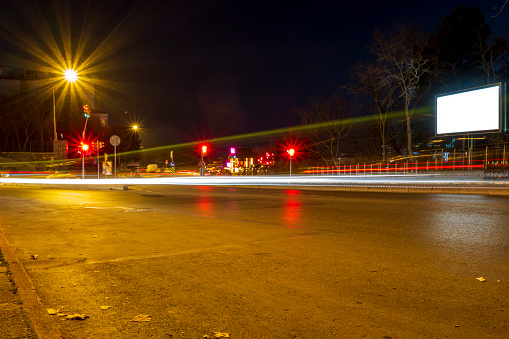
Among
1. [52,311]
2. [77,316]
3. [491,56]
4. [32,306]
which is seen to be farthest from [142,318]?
[491,56]

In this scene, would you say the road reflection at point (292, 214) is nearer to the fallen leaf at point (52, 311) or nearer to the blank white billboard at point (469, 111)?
the fallen leaf at point (52, 311)

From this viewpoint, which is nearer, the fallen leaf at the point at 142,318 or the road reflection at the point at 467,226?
the fallen leaf at the point at 142,318

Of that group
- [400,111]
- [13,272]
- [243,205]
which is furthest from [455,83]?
[13,272]

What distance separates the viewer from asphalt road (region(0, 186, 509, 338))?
3916 millimetres

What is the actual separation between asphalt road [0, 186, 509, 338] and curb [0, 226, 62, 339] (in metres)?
0.12

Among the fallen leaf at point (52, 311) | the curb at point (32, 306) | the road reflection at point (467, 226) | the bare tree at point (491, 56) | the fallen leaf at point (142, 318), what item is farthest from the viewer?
the bare tree at point (491, 56)

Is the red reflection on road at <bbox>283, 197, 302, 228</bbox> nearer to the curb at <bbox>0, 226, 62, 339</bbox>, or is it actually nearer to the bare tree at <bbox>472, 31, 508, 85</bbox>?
the curb at <bbox>0, 226, 62, 339</bbox>

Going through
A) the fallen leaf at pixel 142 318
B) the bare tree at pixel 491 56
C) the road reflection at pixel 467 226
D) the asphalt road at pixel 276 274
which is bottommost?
the fallen leaf at pixel 142 318

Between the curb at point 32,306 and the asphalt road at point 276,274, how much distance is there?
121 mm

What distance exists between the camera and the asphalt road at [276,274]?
154 inches

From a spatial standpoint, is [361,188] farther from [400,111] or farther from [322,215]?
[400,111]

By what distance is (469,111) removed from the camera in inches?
990

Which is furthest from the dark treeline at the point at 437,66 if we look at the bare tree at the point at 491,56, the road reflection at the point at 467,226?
the road reflection at the point at 467,226

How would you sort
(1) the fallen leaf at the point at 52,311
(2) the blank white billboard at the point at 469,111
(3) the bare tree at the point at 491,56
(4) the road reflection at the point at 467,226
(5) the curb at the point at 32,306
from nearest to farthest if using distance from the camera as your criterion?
(5) the curb at the point at 32,306 < (1) the fallen leaf at the point at 52,311 < (4) the road reflection at the point at 467,226 < (2) the blank white billboard at the point at 469,111 < (3) the bare tree at the point at 491,56
